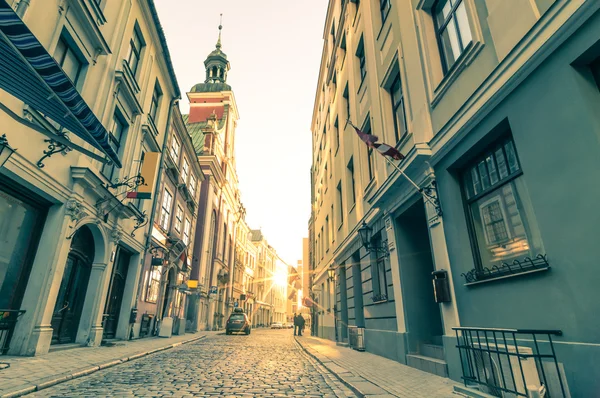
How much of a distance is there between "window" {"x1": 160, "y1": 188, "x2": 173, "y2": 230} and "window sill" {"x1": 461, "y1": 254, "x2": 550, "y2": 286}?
16828 mm

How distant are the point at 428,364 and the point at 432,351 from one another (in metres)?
0.74

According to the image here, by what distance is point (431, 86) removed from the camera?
773cm

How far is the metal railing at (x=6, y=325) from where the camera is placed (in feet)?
25.3

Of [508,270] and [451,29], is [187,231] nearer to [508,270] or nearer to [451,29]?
[451,29]

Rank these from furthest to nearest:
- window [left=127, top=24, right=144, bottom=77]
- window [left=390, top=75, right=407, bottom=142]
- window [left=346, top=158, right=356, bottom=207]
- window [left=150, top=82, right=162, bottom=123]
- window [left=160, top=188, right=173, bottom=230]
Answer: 1. window [left=160, top=188, right=173, bottom=230]
2. window [left=150, top=82, right=162, bottom=123]
3. window [left=346, top=158, right=356, bottom=207]
4. window [left=127, top=24, right=144, bottom=77]
5. window [left=390, top=75, right=407, bottom=142]

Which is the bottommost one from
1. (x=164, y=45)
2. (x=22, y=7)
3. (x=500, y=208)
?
(x=500, y=208)

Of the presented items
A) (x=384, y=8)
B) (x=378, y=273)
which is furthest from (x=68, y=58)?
(x=378, y=273)

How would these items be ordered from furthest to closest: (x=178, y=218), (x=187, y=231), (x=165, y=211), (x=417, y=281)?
(x=187, y=231)
(x=178, y=218)
(x=165, y=211)
(x=417, y=281)

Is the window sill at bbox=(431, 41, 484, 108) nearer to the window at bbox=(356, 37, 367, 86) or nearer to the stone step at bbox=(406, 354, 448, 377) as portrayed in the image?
the stone step at bbox=(406, 354, 448, 377)

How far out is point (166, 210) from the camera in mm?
19484

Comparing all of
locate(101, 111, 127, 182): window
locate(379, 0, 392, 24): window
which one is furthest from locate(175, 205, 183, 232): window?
locate(379, 0, 392, 24): window

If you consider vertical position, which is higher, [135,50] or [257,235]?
[257,235]

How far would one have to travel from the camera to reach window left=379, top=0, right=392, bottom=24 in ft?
35.7

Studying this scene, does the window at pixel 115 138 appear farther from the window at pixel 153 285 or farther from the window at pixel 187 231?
the window at pixel 187 231
